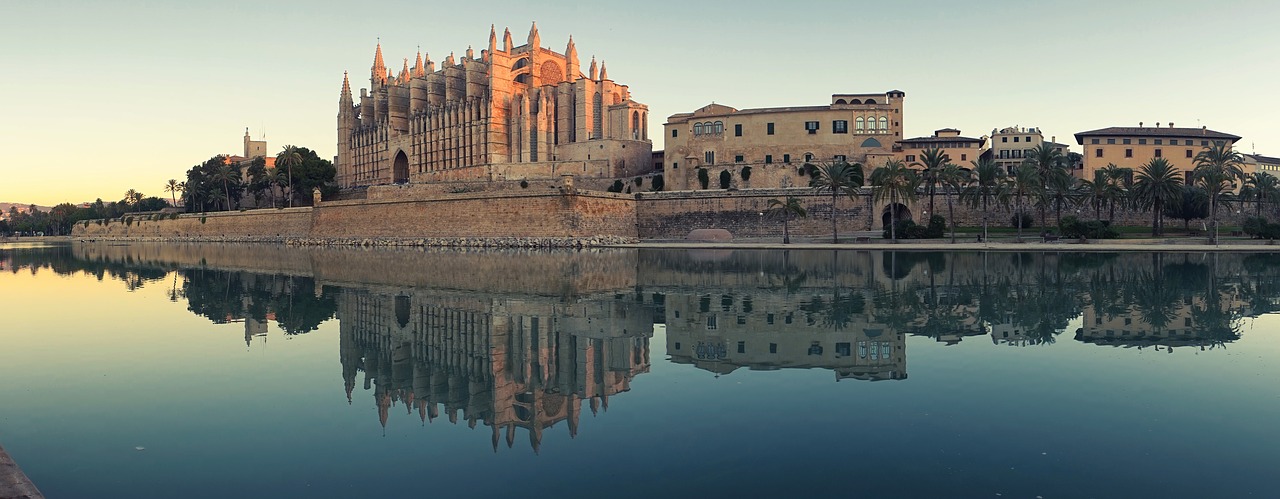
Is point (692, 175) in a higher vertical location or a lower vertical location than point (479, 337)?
higher

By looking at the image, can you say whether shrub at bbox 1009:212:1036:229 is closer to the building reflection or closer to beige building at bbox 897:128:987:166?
beige building at bbox 897:128:987:166

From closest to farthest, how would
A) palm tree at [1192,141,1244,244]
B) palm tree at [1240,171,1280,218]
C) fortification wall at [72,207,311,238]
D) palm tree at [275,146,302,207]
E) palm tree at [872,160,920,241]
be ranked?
palm tree at [1192,141,1244,244] → palm tree at [872,160,920,241] → palm tree at [1240,171,1280,218] → fortification wall at [72,207,311,238] → palm tree at [275,146,302,207]

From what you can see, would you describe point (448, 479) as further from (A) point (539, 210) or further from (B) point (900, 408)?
(A) point (539, 210)

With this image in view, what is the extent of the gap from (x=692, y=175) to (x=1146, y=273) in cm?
4099

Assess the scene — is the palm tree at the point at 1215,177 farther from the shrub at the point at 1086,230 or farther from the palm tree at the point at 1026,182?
the palm tree at the point at 1026,182

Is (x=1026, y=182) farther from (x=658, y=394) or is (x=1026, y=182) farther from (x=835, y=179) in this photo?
(x=658, y=394)

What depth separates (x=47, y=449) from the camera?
8836mm

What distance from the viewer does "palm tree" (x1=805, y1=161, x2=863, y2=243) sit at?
5531 centimetres

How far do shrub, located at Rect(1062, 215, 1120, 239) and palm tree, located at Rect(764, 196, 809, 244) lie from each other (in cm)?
1748

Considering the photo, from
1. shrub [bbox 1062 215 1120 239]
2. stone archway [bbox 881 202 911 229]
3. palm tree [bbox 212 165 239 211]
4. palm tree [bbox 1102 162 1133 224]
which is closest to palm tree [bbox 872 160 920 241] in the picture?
stone archway [bbox 881 202 911 229]

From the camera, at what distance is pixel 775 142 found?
220ft

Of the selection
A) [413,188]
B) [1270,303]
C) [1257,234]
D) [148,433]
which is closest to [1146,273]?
[1270,303]

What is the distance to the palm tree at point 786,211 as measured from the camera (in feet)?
187

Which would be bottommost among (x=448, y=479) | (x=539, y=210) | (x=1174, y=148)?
(x=448, y=479)
